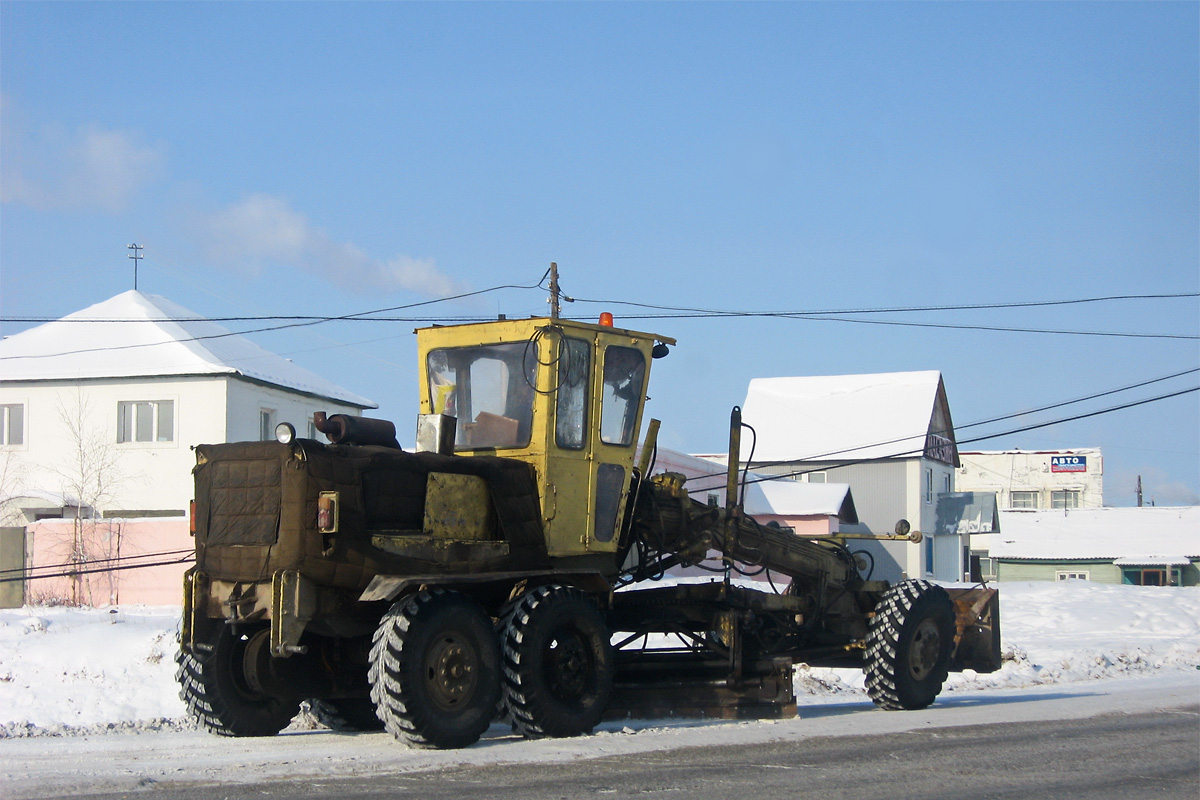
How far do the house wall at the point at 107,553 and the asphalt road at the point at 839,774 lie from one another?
22382 millimetres

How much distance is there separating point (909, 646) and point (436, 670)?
540cm

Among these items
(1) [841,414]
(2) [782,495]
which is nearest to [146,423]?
(2) [782,495]

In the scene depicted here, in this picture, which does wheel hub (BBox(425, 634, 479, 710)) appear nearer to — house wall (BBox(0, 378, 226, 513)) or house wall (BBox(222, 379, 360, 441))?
house wall (BBox(222, 379, 360, 441))

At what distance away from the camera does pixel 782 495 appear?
145ft

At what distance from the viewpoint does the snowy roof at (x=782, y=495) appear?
40.0 m

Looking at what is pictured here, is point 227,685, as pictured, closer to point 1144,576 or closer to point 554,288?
point 554,288

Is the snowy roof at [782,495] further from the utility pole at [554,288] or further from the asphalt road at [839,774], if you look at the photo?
the asphalt road at [839,774]

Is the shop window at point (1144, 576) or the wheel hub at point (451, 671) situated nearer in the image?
the wheel hub at point (451, 671)

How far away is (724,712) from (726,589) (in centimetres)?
111

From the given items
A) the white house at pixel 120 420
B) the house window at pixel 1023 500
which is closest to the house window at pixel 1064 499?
the house window at pixel 1023 500

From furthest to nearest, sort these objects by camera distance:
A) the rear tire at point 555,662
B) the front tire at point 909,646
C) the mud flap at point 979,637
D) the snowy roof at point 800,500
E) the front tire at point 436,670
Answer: the snowy roof at point 800,500 → the mud flap at point 979,637 → the front tire at point 909,646 → the rear tire at point 555,662 → the front tire at point 436,670

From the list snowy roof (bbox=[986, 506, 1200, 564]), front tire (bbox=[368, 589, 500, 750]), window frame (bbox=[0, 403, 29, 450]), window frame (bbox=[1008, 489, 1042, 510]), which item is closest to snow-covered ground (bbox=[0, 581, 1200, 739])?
front tire (bbox=[368, 589, 500, 750])

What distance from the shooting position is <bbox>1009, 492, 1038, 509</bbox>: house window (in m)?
94.4

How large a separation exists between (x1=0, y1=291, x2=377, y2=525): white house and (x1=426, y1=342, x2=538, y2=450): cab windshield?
24352 mm
